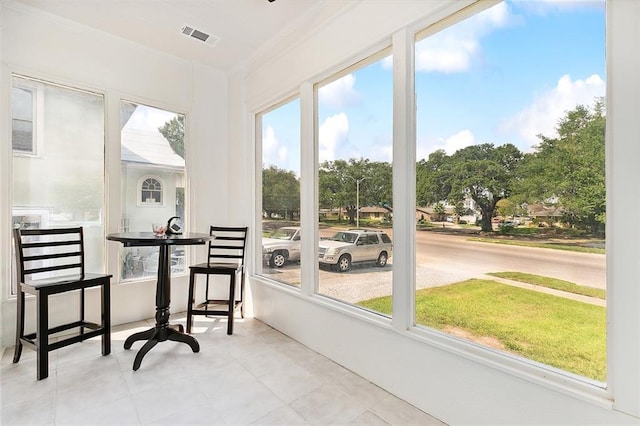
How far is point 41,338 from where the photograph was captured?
7.16 ft

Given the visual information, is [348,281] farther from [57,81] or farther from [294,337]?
[57,81]

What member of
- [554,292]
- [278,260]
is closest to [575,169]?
[554,292]

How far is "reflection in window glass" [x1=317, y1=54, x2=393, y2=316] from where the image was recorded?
229 cm

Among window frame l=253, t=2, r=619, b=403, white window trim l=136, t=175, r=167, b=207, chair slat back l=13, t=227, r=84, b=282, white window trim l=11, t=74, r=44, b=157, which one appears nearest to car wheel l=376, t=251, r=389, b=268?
window frame l=253, t=2, r=619, b=403

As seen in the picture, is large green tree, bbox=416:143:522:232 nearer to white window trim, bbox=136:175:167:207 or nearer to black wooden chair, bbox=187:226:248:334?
black wooden chair, bbox=187:226:248:334

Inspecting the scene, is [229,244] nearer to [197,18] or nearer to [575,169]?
[197,18]

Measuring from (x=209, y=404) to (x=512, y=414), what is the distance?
5.52 feet

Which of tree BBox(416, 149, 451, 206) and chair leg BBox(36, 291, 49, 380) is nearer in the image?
tree BBox(416, 149, 451, 206)

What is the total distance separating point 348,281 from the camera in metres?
2.58

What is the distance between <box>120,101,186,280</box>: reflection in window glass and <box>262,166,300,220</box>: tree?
1030mm

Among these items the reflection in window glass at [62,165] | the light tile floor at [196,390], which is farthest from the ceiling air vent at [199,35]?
the light tile floor at [196,390]

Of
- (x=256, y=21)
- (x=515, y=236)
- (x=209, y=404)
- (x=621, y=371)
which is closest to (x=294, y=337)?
(x=209, y=404)

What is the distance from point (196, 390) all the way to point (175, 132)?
2.83m

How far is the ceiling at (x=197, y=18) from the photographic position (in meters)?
2.65
